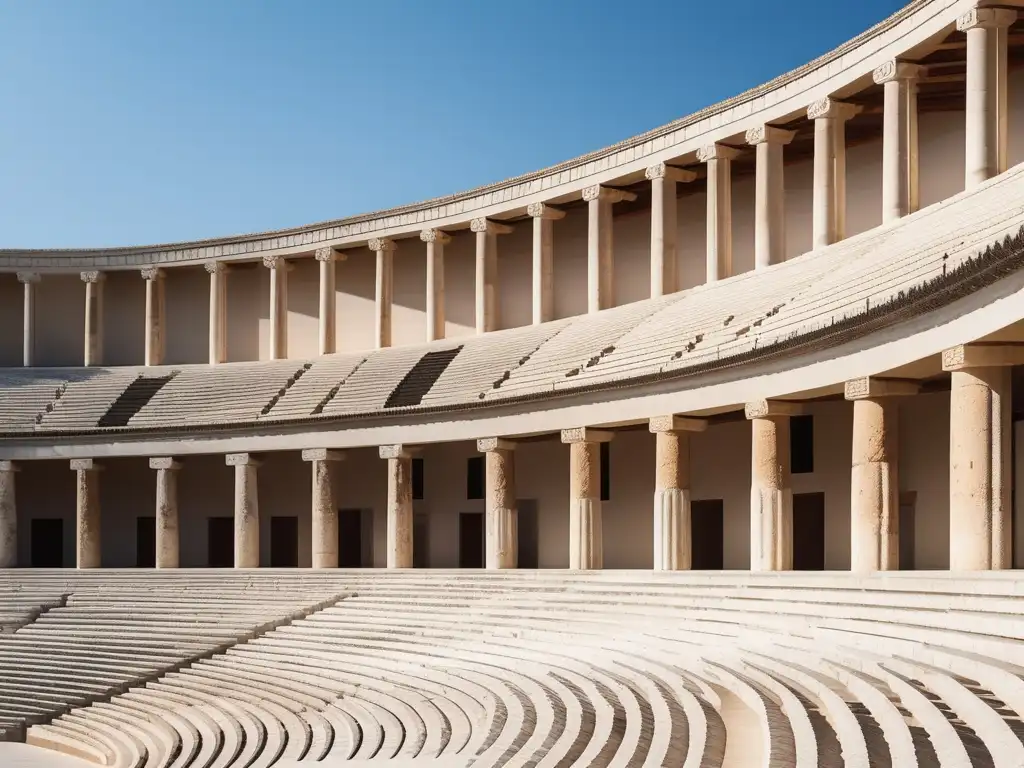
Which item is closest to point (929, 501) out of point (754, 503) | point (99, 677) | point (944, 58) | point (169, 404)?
point (754, 503)

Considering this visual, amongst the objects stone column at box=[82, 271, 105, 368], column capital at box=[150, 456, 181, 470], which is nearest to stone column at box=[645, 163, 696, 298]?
column capital at box=[150, 456, 181, 470]

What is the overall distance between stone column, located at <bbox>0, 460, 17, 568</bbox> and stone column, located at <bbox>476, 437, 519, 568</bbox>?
16.0m

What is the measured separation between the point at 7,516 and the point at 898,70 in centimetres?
2782

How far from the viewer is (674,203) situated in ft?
113

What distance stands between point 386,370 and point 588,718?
2489 centimetres

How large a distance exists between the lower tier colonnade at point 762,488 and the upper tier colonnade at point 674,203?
4.73 m

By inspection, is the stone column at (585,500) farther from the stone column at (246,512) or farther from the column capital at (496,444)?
the stone column at (246,512)

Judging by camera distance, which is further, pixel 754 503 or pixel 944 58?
pixel 944 58

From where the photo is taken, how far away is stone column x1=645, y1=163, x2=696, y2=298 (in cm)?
3400

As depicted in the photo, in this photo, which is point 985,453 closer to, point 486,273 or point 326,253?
point 486,273

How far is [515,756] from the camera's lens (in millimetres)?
13609

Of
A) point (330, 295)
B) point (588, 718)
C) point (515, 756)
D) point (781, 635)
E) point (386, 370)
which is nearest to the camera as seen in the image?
point (515, 756)

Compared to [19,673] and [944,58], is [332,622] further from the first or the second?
[944,58]

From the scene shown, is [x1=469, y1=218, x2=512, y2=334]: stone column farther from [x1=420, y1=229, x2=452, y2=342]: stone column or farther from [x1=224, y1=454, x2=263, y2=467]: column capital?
[x1=224, y1=454, x2=263, y2=467]: column capital
